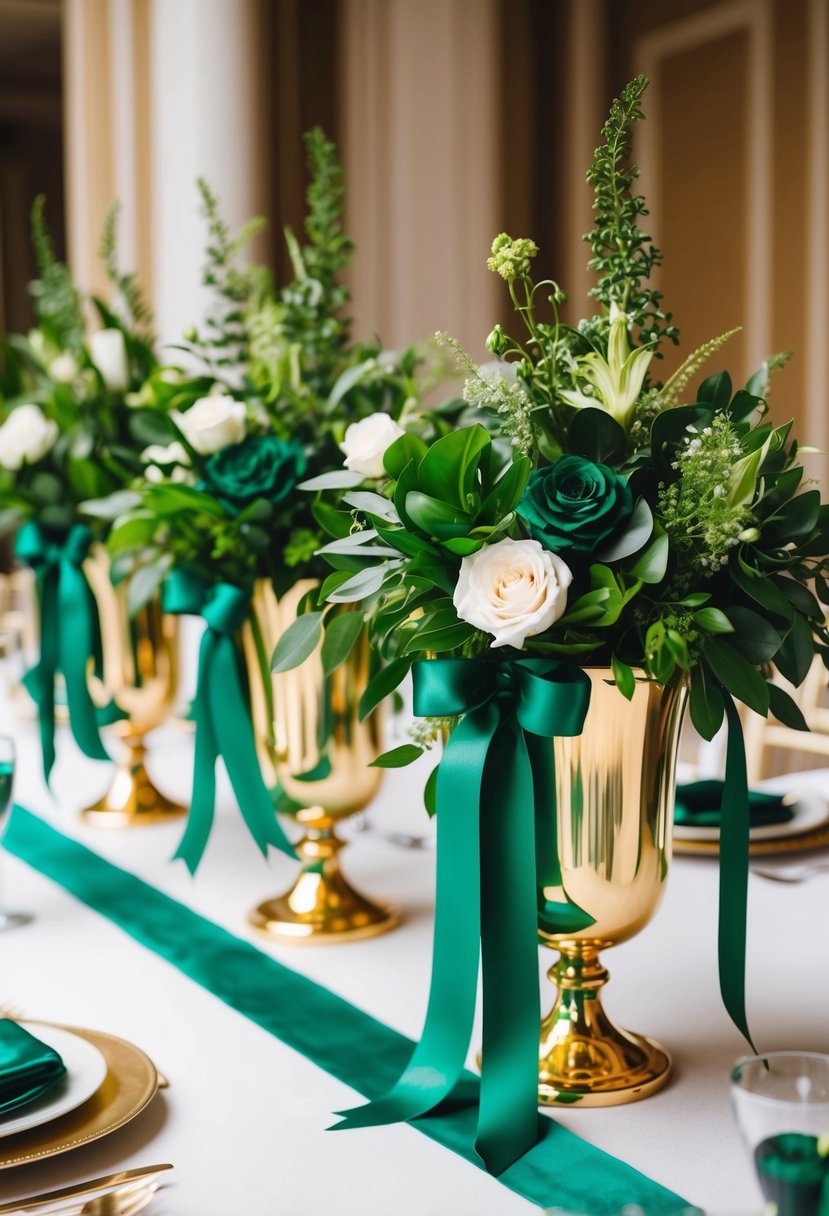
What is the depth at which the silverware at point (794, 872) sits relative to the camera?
4.46ft

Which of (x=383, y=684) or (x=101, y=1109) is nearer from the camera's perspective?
(x=101, y=1109)

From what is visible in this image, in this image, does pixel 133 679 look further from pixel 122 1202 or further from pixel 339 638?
pixel 122 1202

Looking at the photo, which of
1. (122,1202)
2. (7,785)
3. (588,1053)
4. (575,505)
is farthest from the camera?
(7,785)

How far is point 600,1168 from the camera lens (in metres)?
0.82

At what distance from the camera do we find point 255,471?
1.29 metres

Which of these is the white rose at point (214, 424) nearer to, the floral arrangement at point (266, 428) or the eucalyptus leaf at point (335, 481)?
the floral arrangement at point (266, 428)

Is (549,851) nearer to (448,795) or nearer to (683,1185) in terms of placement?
(448,795)

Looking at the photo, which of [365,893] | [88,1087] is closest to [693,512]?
[88,1087]

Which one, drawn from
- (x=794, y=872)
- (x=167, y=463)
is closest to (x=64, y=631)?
(x=167, y=463)

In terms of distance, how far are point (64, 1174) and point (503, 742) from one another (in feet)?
1.26

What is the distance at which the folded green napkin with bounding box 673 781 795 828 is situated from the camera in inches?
56.8

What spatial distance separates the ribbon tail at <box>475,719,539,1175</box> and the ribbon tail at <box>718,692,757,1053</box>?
142mm

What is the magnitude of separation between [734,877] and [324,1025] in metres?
0.34

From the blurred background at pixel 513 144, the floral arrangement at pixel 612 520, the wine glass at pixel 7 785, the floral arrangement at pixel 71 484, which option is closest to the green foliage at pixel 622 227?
the floral arrangement at pixel 612 520
